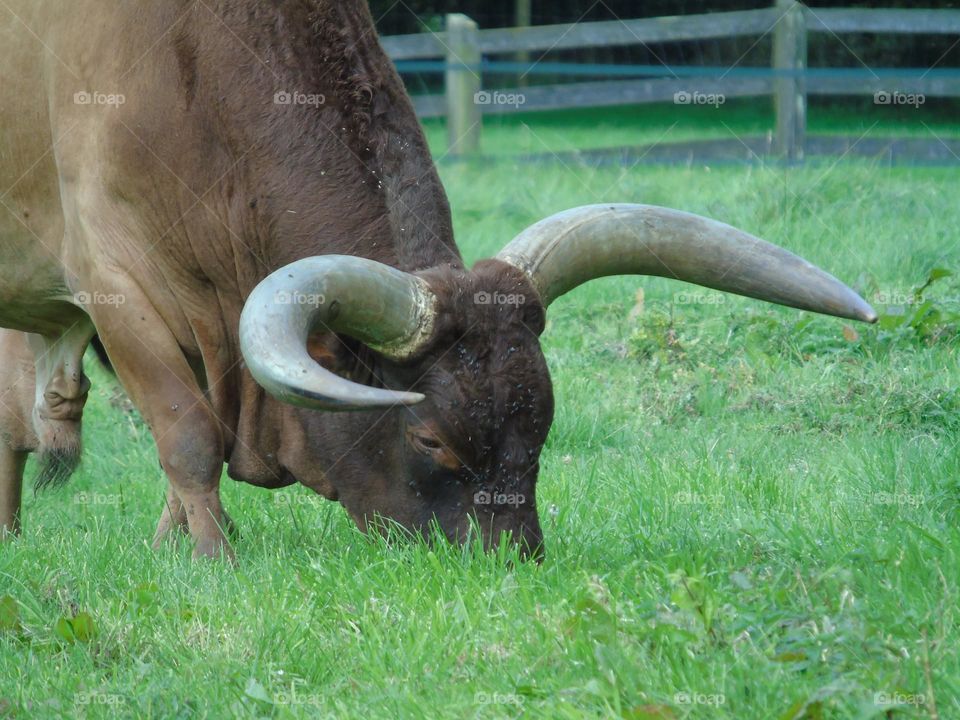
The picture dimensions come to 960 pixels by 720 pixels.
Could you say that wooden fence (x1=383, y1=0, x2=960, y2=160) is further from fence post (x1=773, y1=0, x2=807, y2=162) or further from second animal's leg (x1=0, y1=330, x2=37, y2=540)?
second animal's leg (x1=0, y1=330, x2=37, y2=540)

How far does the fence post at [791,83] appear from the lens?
1395 centimetres

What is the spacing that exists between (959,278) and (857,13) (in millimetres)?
7564

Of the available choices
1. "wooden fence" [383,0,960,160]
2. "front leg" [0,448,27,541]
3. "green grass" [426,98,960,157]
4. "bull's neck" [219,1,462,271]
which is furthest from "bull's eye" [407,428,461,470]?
"green grass" [426,98,960,157]

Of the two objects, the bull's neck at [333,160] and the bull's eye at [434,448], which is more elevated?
the bull's neck at [333,160]

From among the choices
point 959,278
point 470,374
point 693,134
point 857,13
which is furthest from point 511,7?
point 470,374

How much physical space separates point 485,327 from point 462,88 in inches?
465

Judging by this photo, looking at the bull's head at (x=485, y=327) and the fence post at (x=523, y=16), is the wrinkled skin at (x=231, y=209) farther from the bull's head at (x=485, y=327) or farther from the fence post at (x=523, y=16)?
the fence post at (x=523, y=16)

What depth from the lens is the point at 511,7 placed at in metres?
26.6

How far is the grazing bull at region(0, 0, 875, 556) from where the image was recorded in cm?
427

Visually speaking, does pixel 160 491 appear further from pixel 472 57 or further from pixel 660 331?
pixel 472 57

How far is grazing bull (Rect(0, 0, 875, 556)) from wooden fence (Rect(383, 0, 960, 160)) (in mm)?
8545

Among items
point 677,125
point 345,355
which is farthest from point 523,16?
point 345,355

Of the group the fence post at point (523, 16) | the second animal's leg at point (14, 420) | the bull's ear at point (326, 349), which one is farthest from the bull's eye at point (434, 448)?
the fence post at point (523, 16)

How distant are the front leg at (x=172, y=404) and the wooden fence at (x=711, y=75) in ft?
29.0
